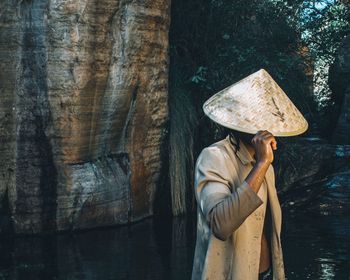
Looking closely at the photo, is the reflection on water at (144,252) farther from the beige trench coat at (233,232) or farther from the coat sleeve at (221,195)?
the coat sleeve at (221,195)

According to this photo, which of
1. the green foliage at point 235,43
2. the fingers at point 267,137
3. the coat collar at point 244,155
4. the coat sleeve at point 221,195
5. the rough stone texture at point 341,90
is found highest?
the fingers at point 267,137

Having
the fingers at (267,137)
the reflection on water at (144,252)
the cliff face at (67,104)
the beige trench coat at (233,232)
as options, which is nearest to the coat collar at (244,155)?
→ the beige trench coat at (233,232)

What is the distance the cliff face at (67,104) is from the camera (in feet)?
31.6

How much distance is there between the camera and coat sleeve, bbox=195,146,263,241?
299 centimetres

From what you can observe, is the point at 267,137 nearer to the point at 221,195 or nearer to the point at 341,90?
the point at 221,195

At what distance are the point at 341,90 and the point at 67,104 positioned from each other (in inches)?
261

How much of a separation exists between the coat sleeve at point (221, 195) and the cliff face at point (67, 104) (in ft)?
21.8

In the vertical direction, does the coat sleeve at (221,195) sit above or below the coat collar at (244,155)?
below

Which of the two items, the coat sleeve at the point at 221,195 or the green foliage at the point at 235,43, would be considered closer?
the coat sleeve at the point at 221,195

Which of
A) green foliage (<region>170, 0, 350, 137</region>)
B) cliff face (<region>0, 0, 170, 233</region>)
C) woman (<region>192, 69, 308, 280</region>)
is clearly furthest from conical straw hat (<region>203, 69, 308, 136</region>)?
green foliage (<region>170, 0, 350, 137</region>)

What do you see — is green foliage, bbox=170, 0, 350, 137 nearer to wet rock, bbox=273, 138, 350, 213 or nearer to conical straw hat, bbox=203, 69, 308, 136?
wet rock, bbox=273, 138, 350, 213

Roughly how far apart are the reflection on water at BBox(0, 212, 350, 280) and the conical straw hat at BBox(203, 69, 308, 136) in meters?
4.33

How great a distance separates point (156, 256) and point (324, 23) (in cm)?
777

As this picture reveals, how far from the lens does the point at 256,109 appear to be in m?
3.30
